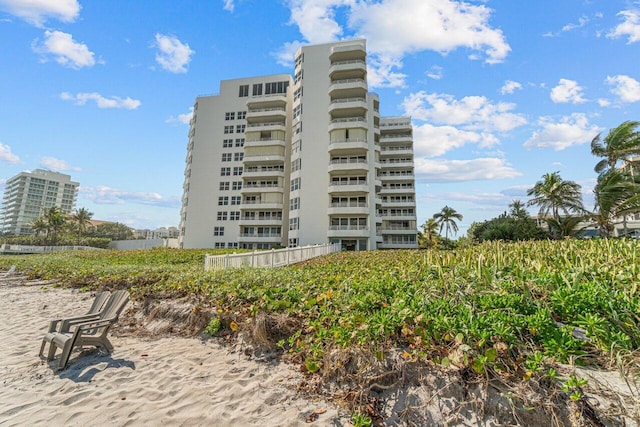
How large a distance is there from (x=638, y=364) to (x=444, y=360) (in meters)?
1.67

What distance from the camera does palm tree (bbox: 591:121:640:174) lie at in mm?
22359

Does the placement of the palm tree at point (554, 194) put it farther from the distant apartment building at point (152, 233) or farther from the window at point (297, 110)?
the distant apartment building at point (152, 233)

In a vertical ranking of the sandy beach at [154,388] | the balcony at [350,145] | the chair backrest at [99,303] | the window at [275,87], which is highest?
the window at [275,87]

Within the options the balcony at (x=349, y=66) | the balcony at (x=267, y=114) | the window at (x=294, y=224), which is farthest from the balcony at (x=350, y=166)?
the balcony at (x=267, y=114)

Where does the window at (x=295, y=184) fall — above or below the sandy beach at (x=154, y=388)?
above

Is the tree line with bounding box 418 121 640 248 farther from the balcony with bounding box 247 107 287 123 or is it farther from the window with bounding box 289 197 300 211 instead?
the balcony with bounding box 247 107 287 123

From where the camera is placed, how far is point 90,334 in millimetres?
5445

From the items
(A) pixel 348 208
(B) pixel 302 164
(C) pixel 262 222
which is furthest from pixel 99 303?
Result: (C) pixel 262 222

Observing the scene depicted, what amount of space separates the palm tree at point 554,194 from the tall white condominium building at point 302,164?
16705 mm

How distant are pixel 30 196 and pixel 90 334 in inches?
6618

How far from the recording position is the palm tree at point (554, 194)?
29281mm

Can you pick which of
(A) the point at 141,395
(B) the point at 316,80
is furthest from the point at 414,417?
(B) the point at 316,80

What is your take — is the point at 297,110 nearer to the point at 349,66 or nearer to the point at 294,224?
the point at 349,66

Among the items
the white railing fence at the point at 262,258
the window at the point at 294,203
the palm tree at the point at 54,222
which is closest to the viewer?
the white railing fence at the point at 262,258
